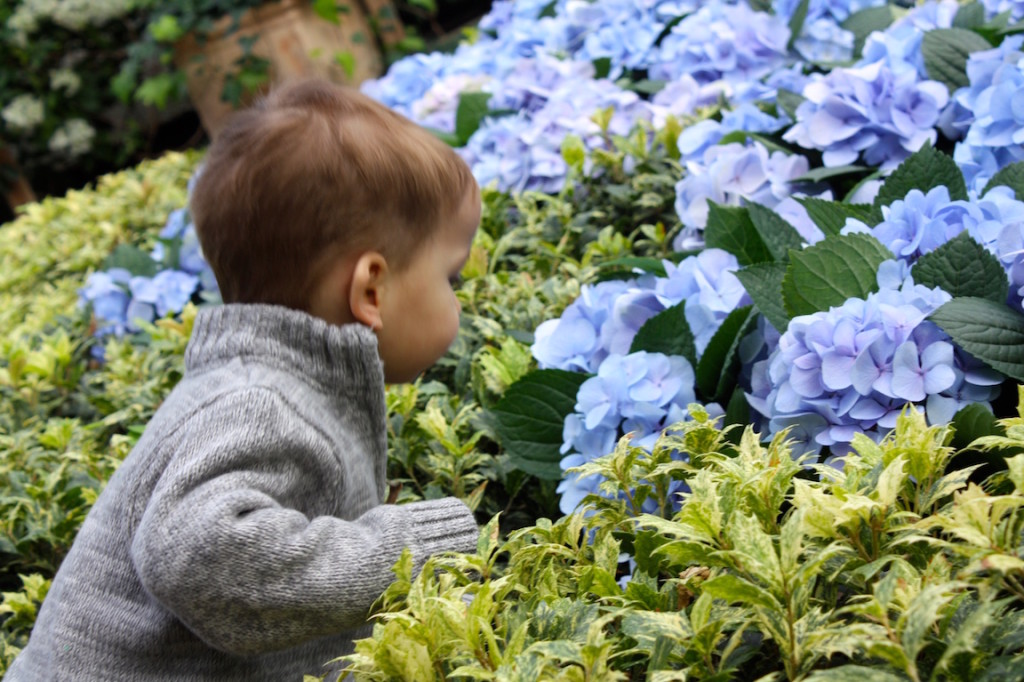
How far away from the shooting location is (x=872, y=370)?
3.86 ft

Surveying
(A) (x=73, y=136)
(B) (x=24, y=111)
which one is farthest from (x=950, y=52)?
(A) (x=73, y=136)

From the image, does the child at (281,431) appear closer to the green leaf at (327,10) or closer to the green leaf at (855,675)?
the green leaf at (855,675)

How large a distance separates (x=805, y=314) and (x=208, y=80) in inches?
187

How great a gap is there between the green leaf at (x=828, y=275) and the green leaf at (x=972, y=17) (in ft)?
3.53

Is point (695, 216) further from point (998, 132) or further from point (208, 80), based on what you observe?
point (208, 80)

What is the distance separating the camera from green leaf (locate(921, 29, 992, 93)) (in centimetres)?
187

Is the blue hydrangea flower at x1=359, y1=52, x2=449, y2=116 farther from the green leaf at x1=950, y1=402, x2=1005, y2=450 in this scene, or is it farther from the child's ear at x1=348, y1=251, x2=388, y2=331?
the green leaf at x1=950, y1=402, x2=1005, y2=450

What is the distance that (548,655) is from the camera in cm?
77

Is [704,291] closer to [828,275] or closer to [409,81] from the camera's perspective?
[828,275]

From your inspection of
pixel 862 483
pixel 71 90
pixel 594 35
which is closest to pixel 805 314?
pixel 862 483

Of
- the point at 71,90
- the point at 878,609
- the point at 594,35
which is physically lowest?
the point at 71,90

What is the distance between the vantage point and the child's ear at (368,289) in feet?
4.29

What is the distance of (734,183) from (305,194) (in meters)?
0.88

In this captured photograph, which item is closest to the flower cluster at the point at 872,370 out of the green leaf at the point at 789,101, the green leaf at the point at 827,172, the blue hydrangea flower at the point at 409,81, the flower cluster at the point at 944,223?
the flower cluster at the point at 944,223
